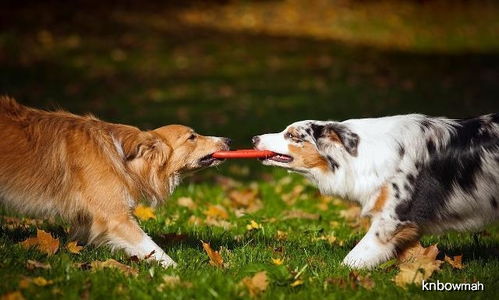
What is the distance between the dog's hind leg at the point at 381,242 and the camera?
543 cm

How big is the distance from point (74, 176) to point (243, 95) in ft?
37.1

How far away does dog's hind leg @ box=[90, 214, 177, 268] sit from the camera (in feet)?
17.6

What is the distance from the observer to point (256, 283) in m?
4.68

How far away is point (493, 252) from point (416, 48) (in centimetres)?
1761

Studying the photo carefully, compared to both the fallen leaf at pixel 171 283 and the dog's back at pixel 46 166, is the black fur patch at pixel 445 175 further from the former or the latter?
the dog's back at pixel 46 166

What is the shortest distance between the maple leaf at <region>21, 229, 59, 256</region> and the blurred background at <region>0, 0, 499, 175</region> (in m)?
6.51

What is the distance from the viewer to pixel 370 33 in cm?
2495

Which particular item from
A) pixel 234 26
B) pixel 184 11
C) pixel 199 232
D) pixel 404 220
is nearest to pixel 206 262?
pixel 199 232

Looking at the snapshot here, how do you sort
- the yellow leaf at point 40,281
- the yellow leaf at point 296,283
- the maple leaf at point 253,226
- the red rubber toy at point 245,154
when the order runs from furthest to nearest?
1. the maple leaf at point 253,226
2. the red rubber toy at point 245,154
3. the yellow leaf at point 296,283
4. the yellow leaf at point 40,281

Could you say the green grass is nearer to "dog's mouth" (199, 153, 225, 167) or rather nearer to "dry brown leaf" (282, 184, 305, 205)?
"dog's mouth" (199, 153, 225, 167)

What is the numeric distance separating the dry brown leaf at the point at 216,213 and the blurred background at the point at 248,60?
3986 millimetres

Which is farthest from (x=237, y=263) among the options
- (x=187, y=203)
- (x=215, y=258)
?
(x=187, y=203)

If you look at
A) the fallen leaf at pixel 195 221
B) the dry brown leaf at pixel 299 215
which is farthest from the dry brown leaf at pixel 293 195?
the fallen leaf at pixel 195 221

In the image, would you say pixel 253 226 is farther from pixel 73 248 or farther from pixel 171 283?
pixel 171 283
